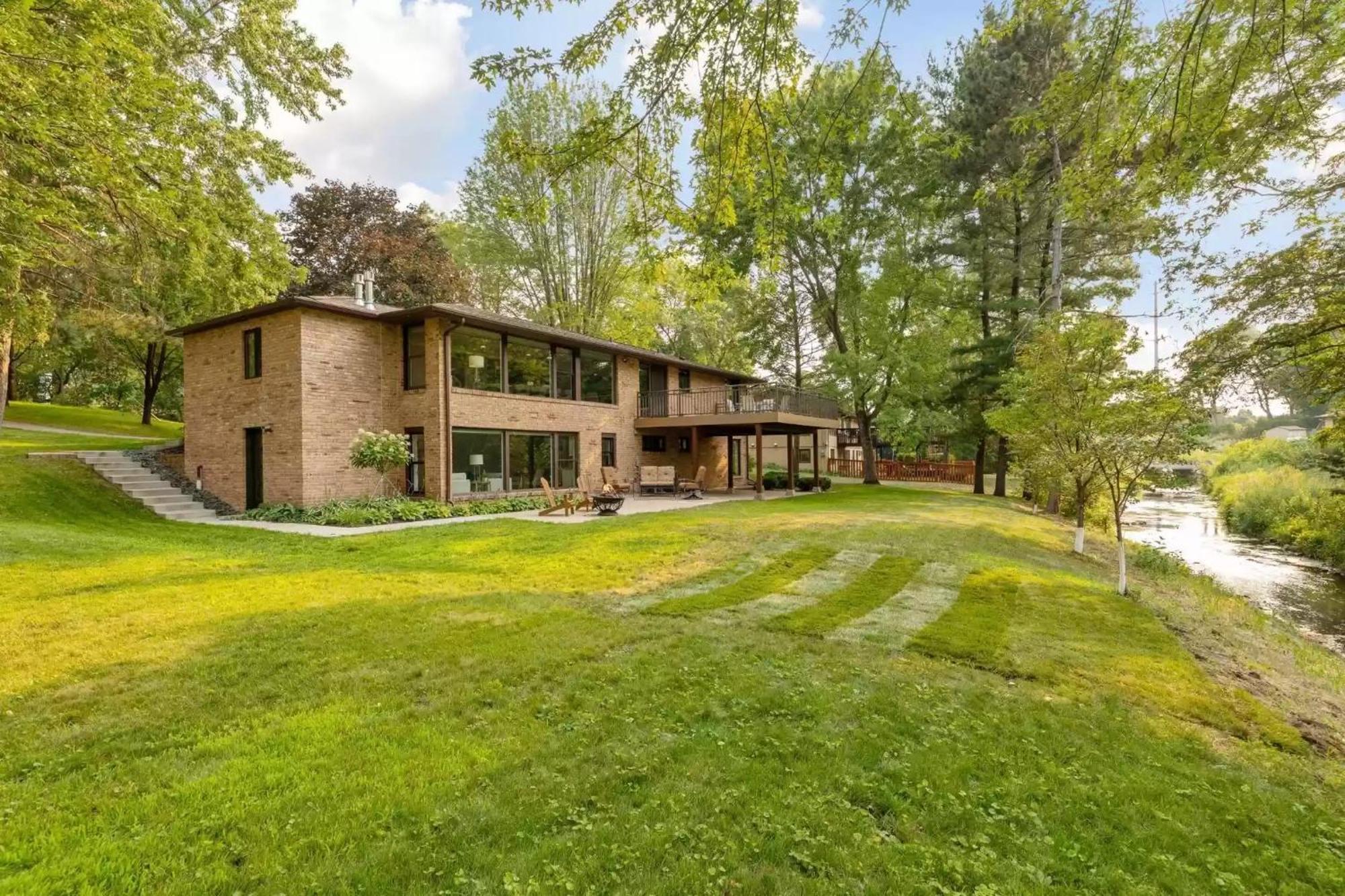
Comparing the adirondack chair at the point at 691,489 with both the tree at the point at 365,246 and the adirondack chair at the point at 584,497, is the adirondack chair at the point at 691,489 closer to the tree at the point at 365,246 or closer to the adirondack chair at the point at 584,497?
the adirondack chair at the point at 584,497

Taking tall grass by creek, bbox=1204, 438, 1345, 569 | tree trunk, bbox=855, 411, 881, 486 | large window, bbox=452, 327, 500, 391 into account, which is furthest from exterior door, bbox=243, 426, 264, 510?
tree trunk, bbox=855, 411, 881, 486

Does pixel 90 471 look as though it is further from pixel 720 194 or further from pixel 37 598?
pixel 720 194

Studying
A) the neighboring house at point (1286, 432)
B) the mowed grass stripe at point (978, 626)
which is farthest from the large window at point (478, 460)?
the neighboring house at point (1286, 432)

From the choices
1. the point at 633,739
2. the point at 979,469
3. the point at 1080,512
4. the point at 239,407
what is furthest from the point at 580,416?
the point at 979,469

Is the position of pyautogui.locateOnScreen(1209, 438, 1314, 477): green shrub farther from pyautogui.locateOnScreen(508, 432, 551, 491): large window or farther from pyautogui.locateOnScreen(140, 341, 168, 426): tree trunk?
pyautogui.locateOnScreen(140, 341, 168, 426): tree trunk

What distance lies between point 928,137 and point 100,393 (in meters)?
39.8

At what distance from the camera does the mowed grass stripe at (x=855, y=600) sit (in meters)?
6.05

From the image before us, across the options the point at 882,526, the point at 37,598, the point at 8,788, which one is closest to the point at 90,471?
the point at 37,598

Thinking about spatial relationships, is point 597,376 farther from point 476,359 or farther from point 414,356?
point 414,356

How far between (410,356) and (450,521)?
4.85 meters

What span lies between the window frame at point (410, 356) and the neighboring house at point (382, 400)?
1.2 inches

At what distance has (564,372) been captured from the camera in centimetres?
1830

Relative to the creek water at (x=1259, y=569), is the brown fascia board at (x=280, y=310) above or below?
above

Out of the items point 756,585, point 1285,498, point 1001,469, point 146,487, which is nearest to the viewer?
point 756,585
